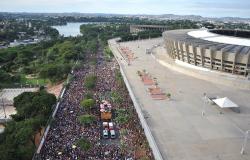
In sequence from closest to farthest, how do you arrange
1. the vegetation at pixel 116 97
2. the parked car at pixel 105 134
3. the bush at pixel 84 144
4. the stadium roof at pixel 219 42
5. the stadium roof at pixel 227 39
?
the bush at pixel 84 144, the parked car at pixel 105 134, the vegetation at pixel 116 97, the stadium roof at pixel 219 42, the stadium roof at pixel 227 39

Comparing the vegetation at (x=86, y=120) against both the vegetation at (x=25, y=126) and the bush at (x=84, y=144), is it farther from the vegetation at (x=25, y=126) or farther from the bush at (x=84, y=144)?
the bush at (x=84, y=144)

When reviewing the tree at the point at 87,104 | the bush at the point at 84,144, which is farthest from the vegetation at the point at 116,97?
the bush at the point at 84,144

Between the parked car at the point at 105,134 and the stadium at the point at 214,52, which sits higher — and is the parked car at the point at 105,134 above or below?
below

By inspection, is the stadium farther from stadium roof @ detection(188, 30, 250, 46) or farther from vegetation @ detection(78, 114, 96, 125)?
vegetation @ detection(78, 114, 96, 125)

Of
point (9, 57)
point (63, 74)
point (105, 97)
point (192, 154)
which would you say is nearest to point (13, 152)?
point (192, 154)

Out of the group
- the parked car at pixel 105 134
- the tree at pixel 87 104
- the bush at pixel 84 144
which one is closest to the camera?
the bush at pixel 84 144

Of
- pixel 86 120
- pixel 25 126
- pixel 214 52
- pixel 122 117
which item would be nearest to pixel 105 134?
pixel 86 120

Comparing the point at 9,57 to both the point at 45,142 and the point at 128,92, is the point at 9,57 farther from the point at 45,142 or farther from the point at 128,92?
the point at 45,142
